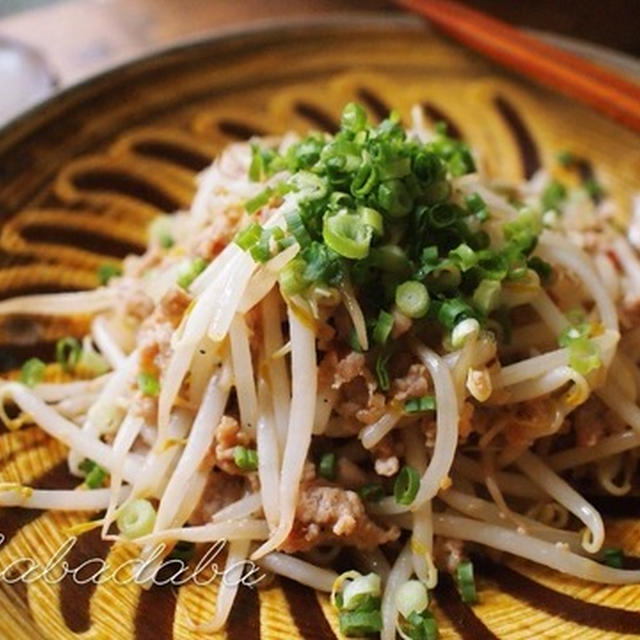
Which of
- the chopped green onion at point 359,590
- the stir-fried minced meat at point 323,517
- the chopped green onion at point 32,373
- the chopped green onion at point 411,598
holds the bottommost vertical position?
the chopped green onion at point 411,598

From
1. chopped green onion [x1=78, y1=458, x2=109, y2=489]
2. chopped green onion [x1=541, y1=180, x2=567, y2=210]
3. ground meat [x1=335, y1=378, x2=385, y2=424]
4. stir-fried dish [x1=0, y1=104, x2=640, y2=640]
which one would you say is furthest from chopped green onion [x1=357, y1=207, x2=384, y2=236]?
chopped green onion [x1=541, y1=180, x2=567, y2=210]

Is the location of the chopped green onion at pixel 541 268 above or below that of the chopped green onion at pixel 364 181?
below

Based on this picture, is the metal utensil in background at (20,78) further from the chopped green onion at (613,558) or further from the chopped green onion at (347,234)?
the chopped green onion at (613,558)

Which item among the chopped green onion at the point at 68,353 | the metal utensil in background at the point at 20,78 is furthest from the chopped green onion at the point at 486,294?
the metal utensil in background at the point at 20,78

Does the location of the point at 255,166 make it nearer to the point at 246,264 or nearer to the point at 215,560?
the point at 246,264

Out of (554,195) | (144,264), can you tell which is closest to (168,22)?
(144,264)
